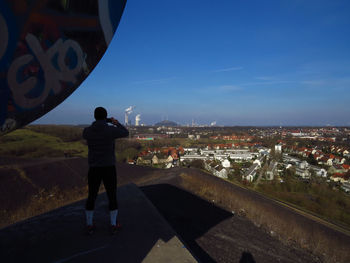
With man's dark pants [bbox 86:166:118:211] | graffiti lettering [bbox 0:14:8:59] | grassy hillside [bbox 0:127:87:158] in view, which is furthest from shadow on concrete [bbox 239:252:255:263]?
grassy hillside [bbox 0:127:87:158]

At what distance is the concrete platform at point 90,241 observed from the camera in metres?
1.92

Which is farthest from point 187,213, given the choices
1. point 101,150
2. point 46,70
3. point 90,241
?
point 46,70

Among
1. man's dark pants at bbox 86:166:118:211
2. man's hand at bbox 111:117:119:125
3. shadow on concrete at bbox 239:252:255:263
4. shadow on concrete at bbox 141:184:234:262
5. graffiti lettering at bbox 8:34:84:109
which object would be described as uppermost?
graffiti lettering at bbox 8:34:84:109

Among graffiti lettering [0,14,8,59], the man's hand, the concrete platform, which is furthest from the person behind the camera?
the man's hand

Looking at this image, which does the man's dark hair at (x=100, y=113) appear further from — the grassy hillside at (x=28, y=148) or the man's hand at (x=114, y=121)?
the grassy hillside at (x=28, y=148)

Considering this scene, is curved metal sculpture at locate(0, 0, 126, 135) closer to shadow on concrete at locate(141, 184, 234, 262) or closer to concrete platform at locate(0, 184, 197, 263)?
concrete platform at locate(0, 184, 197, 263)

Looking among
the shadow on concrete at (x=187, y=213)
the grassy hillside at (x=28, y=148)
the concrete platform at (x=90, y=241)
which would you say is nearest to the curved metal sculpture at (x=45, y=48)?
the concrete platform at (x=90, y=241)

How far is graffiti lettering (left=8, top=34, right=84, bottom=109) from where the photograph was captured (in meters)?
1.47

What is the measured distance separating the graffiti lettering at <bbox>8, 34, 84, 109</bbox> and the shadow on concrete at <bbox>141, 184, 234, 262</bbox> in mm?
2293

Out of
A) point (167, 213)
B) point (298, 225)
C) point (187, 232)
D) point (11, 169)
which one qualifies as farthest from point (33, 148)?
point (298, 225)

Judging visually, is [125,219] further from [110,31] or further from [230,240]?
[110,31]

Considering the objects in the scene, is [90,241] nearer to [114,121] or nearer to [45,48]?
[114,121]

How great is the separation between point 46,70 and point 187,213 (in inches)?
127

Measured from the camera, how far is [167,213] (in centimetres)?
381
